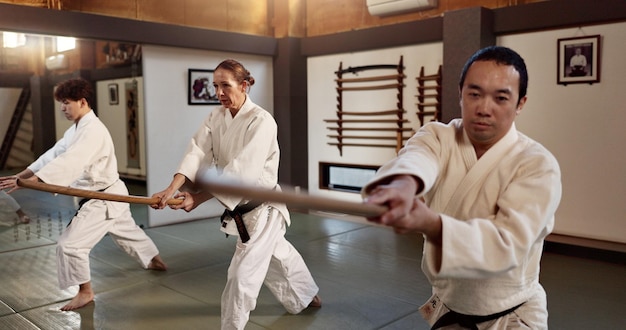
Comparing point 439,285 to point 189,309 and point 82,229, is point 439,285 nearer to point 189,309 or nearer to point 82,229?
point 189,309

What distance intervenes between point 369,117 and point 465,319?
472cm

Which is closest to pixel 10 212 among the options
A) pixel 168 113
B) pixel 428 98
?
pixel 168 113

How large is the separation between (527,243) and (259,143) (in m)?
1.70

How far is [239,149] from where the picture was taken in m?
2.67

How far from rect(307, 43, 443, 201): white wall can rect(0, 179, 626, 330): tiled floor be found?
3.76 ft

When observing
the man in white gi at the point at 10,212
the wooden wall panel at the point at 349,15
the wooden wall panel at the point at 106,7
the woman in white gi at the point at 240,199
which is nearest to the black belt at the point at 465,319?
the woman in white gi at the point at 240,199

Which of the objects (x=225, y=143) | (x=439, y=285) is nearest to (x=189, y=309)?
(x=225, y=143)

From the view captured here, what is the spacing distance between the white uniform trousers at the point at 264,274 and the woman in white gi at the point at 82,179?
47.1 inches

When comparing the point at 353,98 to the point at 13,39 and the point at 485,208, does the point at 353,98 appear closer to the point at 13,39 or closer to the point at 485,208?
the point at 13,39

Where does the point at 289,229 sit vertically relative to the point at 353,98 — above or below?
below

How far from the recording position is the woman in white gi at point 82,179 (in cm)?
311

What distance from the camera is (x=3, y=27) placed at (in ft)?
14.3

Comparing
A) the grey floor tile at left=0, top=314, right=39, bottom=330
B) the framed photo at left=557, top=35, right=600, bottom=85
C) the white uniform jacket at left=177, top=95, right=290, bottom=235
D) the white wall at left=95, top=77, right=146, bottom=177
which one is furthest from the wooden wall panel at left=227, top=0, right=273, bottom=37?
the grey floor tile at left=0, top=314, right=39, bottom=330

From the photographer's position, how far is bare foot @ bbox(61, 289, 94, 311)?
312 cm
